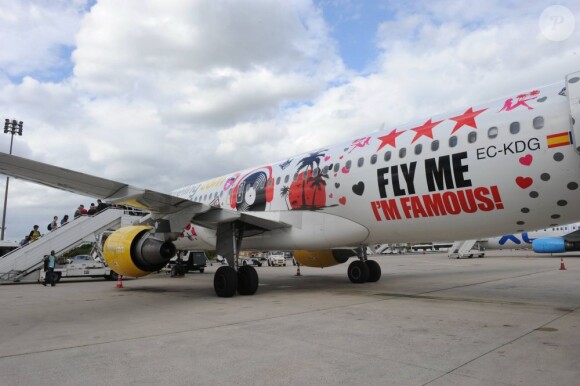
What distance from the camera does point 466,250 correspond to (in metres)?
38.2

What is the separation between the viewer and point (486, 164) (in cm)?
718

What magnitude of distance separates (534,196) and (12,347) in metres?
8.26

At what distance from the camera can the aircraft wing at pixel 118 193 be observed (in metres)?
7.54

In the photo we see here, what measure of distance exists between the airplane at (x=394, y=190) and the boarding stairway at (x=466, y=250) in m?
31.4

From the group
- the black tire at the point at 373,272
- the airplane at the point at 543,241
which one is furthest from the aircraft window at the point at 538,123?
the airplane at the point at 543,241

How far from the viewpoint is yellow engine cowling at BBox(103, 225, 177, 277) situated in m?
11.4

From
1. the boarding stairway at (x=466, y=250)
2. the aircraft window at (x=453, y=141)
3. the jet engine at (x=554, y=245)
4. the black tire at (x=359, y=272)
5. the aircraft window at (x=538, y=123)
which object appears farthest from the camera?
the boarding stairway at (x=466, y=250)

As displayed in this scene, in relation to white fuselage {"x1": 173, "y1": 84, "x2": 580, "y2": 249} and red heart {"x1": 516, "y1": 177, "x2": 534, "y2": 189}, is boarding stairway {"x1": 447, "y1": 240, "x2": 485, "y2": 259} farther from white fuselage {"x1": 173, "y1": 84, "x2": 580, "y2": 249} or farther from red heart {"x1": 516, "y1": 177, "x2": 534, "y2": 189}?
red heart {"x1": 516, "y1": 177, "x2": 534, "y2": 189}

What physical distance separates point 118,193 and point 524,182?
7.85 metres

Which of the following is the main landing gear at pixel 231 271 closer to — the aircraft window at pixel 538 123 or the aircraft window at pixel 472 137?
the aircraft window at pixel 472 137

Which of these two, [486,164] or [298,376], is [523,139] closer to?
[486,164]

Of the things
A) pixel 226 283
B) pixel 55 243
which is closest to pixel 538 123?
pixel 226 283

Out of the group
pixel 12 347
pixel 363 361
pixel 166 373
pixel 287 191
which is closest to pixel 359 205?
pixel 287 191

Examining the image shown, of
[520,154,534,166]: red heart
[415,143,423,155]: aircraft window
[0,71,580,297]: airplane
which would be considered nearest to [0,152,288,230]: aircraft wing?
[0,71,580,297]: airplane
